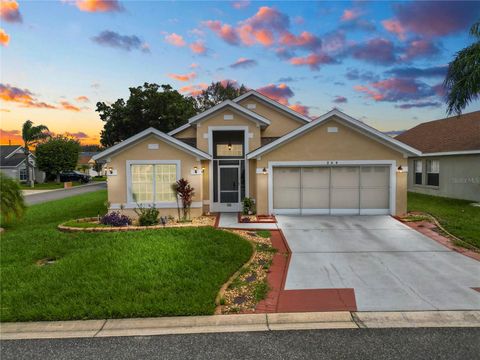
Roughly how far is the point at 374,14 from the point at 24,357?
59.4 feet

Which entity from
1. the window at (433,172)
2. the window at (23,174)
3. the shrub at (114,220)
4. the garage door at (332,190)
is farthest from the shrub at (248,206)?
the window at (23,174)

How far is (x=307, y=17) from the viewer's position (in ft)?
48.6

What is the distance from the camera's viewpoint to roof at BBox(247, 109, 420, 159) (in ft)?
45.3

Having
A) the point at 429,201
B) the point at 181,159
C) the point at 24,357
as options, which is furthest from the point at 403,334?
the point at 429,201

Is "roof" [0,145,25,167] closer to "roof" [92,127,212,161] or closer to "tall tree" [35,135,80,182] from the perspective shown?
"tall tree" [35,135,80,182]

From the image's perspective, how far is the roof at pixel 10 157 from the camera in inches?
1644

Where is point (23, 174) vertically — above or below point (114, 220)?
above

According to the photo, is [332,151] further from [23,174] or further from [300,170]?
[23,174]

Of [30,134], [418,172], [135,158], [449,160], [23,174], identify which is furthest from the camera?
[23,174]

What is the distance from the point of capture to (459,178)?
61.8 feet

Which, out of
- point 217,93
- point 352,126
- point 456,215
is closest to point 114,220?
point 352,126

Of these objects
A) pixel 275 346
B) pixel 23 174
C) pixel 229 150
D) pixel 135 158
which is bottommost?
pixel 275 346

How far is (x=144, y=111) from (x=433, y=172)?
3319 cm

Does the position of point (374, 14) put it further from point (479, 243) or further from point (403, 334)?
point (403, 334)
